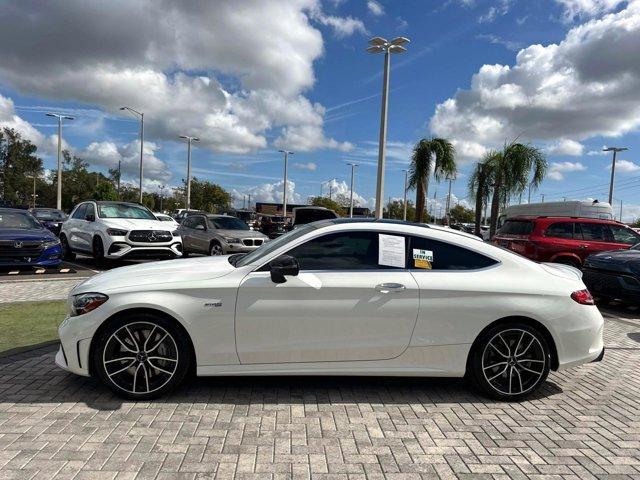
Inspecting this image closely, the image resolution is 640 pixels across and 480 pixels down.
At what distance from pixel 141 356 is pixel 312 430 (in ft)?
4.84

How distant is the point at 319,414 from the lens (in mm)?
3809

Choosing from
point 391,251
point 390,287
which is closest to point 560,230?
point 391,251

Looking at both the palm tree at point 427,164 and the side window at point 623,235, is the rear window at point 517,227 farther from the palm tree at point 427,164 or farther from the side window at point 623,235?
the palm tree at point 427,164

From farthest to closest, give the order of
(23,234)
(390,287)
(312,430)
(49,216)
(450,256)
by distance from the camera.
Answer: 1. (49,216)
2. (23,234)
3. (450,256)
4. (390,287)
5. (312,430)

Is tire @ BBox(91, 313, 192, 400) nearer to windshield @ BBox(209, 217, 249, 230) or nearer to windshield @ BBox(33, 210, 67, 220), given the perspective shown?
windshield @ BBox(209, 217, 249, 230)

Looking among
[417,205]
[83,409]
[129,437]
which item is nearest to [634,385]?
[129,437]

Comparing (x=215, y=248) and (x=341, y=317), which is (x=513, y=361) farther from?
(x=215, y=248)

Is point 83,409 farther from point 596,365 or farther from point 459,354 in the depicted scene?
point 596,365

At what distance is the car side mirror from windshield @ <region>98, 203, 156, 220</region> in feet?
34.0

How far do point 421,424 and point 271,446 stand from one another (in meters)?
1.17

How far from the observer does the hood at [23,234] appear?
10781mm

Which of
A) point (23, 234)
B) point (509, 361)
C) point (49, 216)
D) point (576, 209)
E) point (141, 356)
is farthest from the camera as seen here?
point (49, 216)

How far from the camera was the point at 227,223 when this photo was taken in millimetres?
16031

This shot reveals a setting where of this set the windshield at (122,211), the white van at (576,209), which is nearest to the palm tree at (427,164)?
the white van at (576,209)
